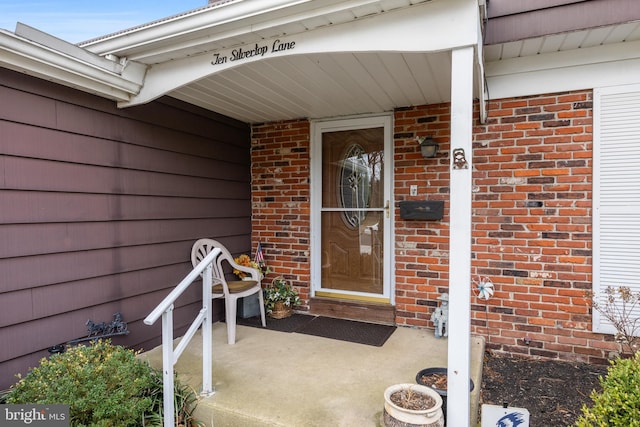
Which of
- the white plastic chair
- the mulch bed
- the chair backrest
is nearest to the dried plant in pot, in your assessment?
the mulch bed

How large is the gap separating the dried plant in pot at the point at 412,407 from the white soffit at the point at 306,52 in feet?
5.88

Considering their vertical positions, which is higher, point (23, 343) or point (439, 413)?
point (23, 343)

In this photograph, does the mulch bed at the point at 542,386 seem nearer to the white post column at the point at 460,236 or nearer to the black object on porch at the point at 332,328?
the white post column at the point at 460,236

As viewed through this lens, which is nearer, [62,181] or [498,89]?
[62,181]

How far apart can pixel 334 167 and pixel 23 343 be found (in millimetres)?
2889

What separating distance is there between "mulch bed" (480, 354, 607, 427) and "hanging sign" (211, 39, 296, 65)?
96.5 inches

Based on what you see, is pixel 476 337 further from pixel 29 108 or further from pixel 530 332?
pixel 29 108

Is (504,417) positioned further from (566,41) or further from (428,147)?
(566,41)

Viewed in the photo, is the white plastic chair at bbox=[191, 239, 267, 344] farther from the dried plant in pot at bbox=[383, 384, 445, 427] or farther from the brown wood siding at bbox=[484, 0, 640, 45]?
the brown wood siding at bbox=[484, 0, 640, 45]

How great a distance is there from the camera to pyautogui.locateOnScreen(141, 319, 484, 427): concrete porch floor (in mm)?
2078

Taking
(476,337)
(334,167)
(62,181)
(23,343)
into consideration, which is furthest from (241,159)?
(476,337)

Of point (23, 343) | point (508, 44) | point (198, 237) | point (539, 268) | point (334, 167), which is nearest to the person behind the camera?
point (23, 343)

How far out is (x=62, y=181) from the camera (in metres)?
2.45

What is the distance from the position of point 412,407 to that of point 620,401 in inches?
33.4
